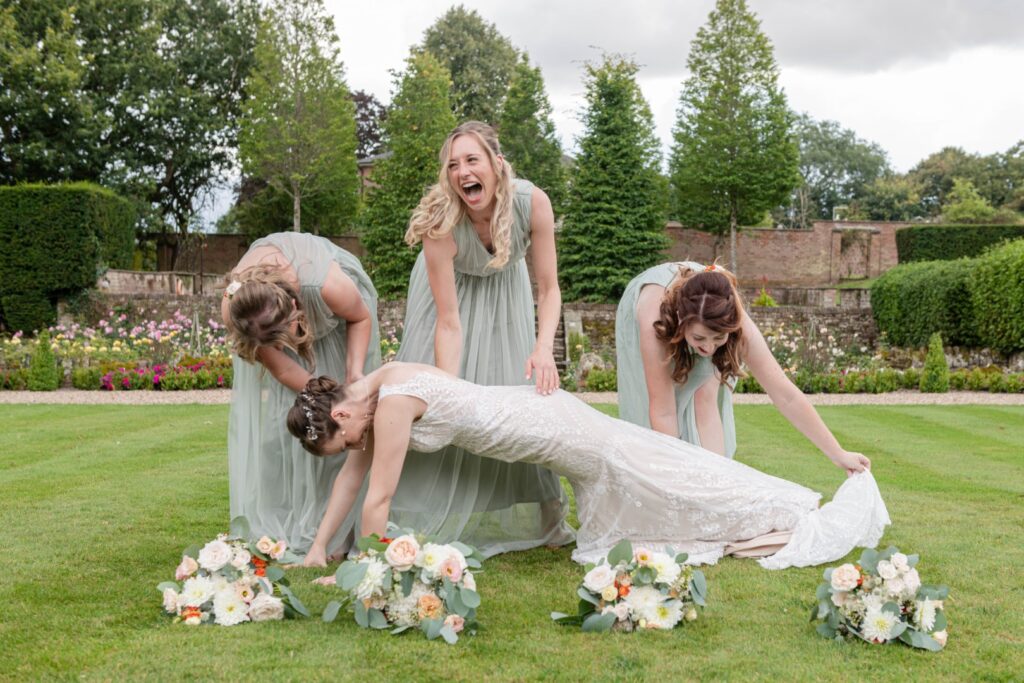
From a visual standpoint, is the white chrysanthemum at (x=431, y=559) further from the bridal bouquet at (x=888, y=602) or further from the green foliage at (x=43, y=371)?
the green foliage at (x=43, y=371)

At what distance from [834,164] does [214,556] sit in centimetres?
7797

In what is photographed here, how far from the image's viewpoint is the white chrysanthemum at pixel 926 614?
3.19 metres

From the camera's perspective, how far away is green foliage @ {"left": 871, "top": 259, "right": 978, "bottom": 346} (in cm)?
1814

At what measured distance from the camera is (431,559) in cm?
330

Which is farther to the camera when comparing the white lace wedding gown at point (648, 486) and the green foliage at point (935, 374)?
the green foliage at point (935, 374)

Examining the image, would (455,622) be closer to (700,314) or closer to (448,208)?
(700,314)

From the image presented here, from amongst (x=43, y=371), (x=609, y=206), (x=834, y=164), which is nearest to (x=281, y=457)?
(x=43, y=371)

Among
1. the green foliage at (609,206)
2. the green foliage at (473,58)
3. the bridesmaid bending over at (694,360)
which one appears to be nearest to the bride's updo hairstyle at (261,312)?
the bridesmaid bending over at (694,360)

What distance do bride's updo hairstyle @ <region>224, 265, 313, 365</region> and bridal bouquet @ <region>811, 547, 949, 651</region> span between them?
8.23 ft

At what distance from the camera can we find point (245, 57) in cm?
3347

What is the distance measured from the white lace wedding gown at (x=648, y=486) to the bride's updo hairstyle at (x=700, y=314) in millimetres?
465

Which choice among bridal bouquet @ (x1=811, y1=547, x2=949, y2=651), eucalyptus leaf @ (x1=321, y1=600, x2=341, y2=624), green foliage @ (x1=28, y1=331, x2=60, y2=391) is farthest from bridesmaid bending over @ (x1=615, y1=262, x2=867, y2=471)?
green foliage @ (x1=28, y1=331, x2=60, y2=391)

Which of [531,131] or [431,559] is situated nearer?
[431,559]

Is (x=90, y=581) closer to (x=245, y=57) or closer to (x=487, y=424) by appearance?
(x=487, y=424)
